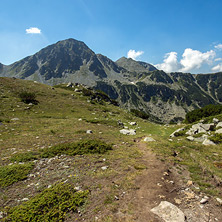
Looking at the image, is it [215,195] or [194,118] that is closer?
[215,195]

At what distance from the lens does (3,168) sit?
8.40 metres

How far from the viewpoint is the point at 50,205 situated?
18.5 ft

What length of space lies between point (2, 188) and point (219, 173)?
13.4 m

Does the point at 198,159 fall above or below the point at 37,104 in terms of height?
below

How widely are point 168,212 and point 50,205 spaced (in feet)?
Answer: 16.9

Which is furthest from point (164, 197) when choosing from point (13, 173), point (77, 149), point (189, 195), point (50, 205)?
point (13, 173)

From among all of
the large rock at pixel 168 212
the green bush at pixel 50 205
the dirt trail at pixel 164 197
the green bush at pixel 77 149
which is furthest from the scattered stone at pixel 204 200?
the green bush at pixel 77 149

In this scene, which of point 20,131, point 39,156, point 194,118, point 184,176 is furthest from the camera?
point 194,118

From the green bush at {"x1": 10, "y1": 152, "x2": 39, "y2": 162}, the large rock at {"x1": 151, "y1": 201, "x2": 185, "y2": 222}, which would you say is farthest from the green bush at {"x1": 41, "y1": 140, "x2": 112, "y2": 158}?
the large rock at {"x1": 151, "y1": 201, "x2": 185, "y2": 222}

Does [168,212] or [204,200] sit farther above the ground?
[204,200]

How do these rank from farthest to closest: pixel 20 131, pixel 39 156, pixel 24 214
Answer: pixel 20 131, pixel 39 156, pixel 24 214

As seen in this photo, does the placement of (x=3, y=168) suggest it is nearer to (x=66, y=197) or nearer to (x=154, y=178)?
(x=66, y=197)

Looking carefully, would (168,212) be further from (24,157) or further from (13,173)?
(24,157)

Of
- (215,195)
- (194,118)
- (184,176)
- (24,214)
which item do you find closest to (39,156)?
(24,214)
